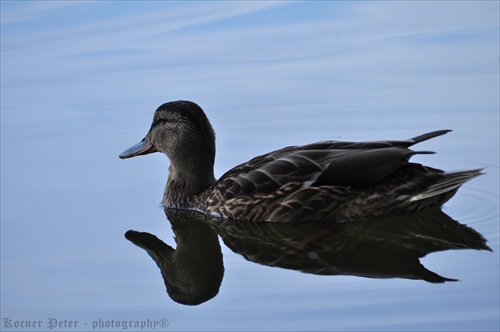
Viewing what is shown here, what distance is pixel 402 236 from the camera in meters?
8.91

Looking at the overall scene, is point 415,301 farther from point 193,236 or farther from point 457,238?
point 193,236

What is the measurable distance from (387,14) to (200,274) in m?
7.36

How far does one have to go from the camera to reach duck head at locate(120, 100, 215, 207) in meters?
10.5

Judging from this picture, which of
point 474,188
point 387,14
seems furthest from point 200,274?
point 387,14

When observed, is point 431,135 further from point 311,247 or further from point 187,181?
point 187,181

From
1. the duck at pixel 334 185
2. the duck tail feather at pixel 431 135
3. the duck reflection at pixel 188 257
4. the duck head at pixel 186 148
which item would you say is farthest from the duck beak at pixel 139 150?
the duck tail feather at pixel 431 135

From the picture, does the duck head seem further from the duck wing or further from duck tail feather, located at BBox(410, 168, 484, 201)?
duck tail feather, located at BBox(410, 168, 484, 201)

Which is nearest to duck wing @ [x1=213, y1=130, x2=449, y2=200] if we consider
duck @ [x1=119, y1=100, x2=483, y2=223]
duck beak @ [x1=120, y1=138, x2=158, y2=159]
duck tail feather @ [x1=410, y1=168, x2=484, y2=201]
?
duck @ [x1=119, y1=100, x2=483, y2=223]

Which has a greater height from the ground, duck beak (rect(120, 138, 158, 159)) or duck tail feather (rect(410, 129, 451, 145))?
duck tail feather (rect(410, 129, 451, 145))

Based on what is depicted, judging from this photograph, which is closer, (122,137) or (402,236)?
(402,236)

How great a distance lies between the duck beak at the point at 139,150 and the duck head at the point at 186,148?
9.1 inches

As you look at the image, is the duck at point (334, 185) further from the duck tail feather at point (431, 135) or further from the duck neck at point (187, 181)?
the duck neck at point (187, 181)

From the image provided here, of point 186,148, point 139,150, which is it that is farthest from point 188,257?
point 139,150

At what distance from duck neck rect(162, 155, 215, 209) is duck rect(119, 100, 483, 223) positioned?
350 mm
